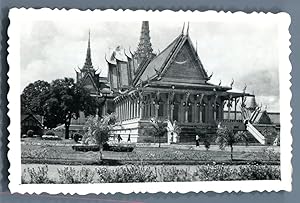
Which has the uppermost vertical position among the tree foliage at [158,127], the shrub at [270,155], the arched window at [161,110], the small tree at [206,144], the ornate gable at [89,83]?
the ornate gable at [89,83]

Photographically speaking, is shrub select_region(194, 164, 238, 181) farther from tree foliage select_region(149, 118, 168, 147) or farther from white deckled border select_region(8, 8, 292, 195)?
tree foliage select_region(149, 118, 168, 147)

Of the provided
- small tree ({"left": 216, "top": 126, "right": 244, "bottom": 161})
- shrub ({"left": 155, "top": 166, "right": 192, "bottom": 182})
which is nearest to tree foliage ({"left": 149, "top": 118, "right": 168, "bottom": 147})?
shrub ({"left": 155, "top": 166, "right": 192, "bottom": 182})

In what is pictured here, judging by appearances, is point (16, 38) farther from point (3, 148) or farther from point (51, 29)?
point (3, 148)

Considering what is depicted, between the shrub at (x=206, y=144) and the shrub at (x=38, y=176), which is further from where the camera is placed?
the shrub at (x=206, y=144)

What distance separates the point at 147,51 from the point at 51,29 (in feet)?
1.26

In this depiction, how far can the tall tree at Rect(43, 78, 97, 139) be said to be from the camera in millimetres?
2141

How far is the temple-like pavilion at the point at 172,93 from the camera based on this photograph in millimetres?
2209

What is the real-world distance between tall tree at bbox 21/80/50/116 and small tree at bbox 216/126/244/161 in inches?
27.9

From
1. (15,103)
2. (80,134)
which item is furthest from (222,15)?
(15,103)

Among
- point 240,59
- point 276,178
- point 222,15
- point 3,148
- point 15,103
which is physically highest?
point 222,15

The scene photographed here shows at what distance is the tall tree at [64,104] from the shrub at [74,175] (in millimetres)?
131

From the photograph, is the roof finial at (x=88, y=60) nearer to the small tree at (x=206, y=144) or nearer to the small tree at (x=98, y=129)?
the small tree at (x=98, y=129)

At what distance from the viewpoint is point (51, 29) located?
6.98 ft

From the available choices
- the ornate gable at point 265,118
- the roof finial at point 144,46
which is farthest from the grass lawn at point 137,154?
the roof finial at point 144,46
